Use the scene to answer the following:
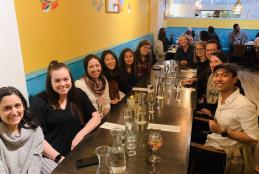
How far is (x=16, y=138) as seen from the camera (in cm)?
163

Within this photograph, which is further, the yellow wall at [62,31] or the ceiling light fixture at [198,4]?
the ceiling light fixture at [198,4]

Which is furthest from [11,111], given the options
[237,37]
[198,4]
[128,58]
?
[198,4]

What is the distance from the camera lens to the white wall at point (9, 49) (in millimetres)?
1956

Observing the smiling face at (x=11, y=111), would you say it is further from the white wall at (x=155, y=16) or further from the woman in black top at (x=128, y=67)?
the white wall at (x=155, y=16)

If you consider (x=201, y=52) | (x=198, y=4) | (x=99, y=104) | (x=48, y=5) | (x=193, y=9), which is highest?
(x=198, y=4)

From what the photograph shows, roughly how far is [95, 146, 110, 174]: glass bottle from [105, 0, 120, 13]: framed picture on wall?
3.28 meters

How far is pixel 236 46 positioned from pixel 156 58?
3079mm

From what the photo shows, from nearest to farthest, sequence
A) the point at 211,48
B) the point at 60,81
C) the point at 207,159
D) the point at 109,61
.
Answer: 1. the point at 207,159
2. the point at 60,81
3. the point at 109,61
4. the point at 211,48

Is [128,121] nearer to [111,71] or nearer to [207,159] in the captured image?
[207,159]

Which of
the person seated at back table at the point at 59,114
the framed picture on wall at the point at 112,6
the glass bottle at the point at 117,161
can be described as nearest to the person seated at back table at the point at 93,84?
the person seated at back table at the point at 59,114

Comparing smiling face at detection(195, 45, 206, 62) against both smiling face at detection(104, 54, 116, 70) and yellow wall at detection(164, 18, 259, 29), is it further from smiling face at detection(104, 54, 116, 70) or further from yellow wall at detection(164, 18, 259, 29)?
yellow wall at detection(164, 18, 259, 29)

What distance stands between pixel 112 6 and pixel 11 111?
3.27 m

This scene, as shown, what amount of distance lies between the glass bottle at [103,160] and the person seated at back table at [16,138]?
605 mm

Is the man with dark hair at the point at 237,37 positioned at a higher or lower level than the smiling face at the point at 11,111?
higher
